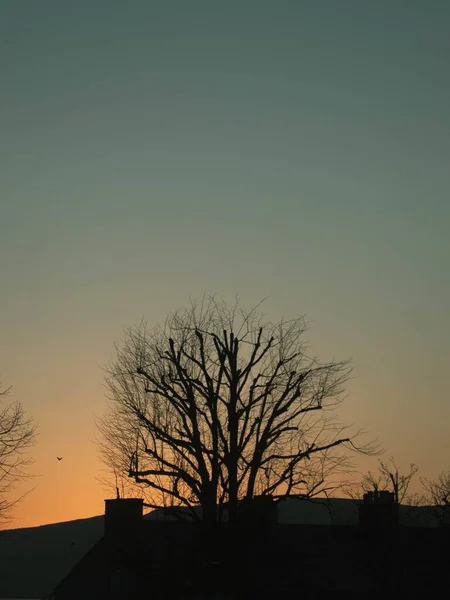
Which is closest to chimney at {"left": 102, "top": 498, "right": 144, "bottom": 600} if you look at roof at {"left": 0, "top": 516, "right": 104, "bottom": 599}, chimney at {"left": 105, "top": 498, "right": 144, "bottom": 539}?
chimney at {"left": 105, "top": 498, "right": 144, "bottom": 539}

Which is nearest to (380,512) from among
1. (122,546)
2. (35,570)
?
(122,546)

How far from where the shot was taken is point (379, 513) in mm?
38562

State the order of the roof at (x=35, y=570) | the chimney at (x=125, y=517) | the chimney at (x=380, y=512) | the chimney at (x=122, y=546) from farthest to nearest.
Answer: the roof at (x=35, y=570) → the chimney at (x=125, y=517) → the chimney at (x=380, y=512) → the chimney at (x=122, y=546)

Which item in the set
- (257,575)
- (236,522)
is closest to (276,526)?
(257,575)

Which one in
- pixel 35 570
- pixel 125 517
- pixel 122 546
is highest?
pixel 35 570

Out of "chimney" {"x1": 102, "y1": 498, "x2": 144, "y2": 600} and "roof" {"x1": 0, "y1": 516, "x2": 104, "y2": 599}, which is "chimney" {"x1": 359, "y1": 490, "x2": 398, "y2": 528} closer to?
"chimney" {"x1": 102, "y1": 498, "x2": 144, "y2": 600}

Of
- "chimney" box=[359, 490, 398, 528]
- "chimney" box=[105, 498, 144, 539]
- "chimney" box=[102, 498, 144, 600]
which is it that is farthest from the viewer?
"chimney" box=[105, 498, 144, 539]

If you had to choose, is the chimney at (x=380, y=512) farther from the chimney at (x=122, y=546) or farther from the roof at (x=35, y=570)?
the roof at (x=35, y=570)

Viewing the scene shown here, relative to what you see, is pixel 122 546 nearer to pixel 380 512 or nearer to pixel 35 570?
pixel 380 512

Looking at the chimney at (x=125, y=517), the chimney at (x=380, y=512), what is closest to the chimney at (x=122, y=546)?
the chimney at (x=125, y=517)

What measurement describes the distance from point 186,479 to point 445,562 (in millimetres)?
10681

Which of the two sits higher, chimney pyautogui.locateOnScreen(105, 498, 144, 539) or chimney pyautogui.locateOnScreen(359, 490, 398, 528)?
chimney pyautogui.locateOnScreen(105, 498, 144, 539)

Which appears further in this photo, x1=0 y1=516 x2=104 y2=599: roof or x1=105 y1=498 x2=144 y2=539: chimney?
x1=0 y1=516 x2=104 y2=599: roof

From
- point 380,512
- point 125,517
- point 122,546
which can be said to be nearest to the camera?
point 380,512
